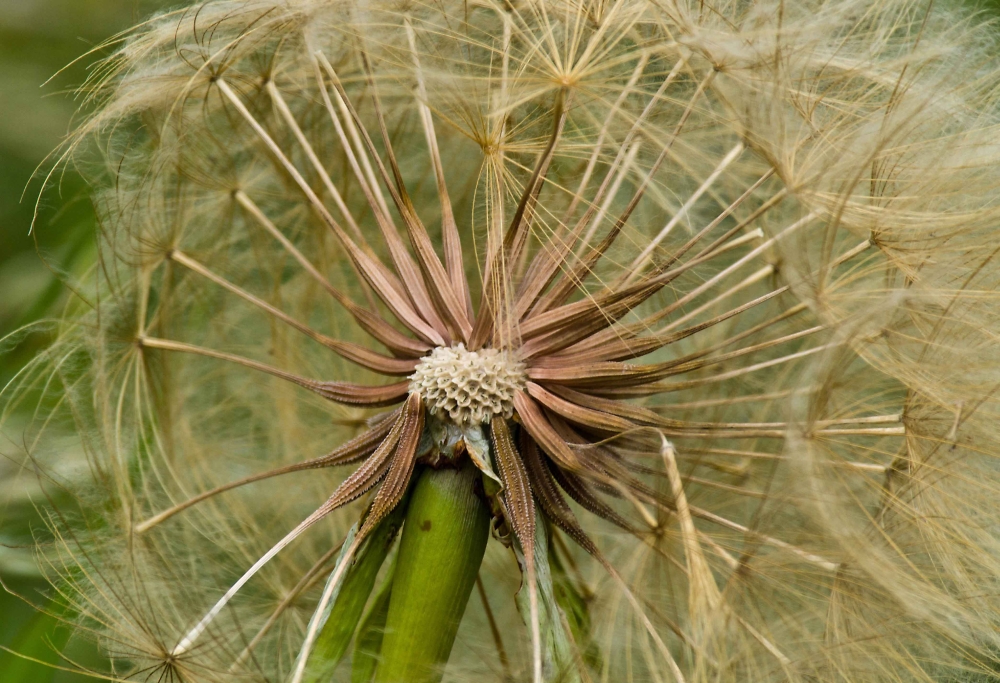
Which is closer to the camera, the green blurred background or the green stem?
the green stem

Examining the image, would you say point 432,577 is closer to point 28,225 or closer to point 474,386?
point 474,386

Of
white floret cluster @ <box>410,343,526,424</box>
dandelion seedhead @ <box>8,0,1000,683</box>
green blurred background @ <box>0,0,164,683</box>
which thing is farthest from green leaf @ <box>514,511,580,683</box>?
green blurred background @ <box>0,0,164,683</box>

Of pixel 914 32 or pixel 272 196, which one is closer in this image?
pixel 914 32

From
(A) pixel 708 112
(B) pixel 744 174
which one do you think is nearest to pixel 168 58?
(A) pixel 708 112

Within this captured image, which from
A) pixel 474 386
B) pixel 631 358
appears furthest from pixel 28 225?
pixel 631 358

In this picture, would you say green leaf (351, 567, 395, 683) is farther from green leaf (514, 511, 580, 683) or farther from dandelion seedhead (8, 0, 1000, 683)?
green leaf (514, 511, 580, 683)

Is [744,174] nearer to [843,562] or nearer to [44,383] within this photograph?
[843,562]

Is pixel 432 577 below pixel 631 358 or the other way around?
below
